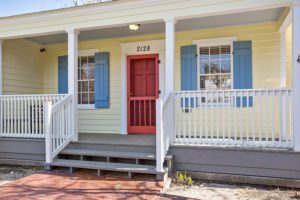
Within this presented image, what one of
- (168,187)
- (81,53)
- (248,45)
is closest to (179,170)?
(168,187)

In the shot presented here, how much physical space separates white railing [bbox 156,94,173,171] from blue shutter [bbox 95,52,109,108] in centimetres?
245

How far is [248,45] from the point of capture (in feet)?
17.9

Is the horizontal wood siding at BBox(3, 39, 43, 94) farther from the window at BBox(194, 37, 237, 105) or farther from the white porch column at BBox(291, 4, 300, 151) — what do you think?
the white porch column at BBox(291, 4, 300, 151)

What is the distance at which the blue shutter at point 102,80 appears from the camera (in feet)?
21.2

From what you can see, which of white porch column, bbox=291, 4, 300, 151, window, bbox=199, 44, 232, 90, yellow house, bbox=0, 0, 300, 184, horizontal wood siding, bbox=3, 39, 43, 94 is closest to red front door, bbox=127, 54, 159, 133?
yellow house, bbox=0, 0, 300, 184

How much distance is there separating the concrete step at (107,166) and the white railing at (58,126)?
243 millimetres

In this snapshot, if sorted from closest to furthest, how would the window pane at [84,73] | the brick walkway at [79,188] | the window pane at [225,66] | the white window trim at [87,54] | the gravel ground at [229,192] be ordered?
the brick walkway at [79,188] < the gravel ground at [229,192] < the window pane at [225,66] < the white window trim at [87,54] < the window pane at [84,73]

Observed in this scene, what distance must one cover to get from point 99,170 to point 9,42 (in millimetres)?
4053

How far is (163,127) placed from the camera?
406 cm

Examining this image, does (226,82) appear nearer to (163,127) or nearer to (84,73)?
(163,127)

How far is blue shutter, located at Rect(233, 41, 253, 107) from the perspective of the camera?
17.8ft

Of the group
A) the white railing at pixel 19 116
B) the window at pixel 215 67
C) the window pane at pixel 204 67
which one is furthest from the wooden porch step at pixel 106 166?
the window pane at pixel 204 67

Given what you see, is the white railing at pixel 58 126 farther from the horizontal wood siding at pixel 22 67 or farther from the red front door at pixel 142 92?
the horizontal wood siding at pixel 22 67

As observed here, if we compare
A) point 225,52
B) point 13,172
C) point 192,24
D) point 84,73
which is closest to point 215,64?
point 225,52
